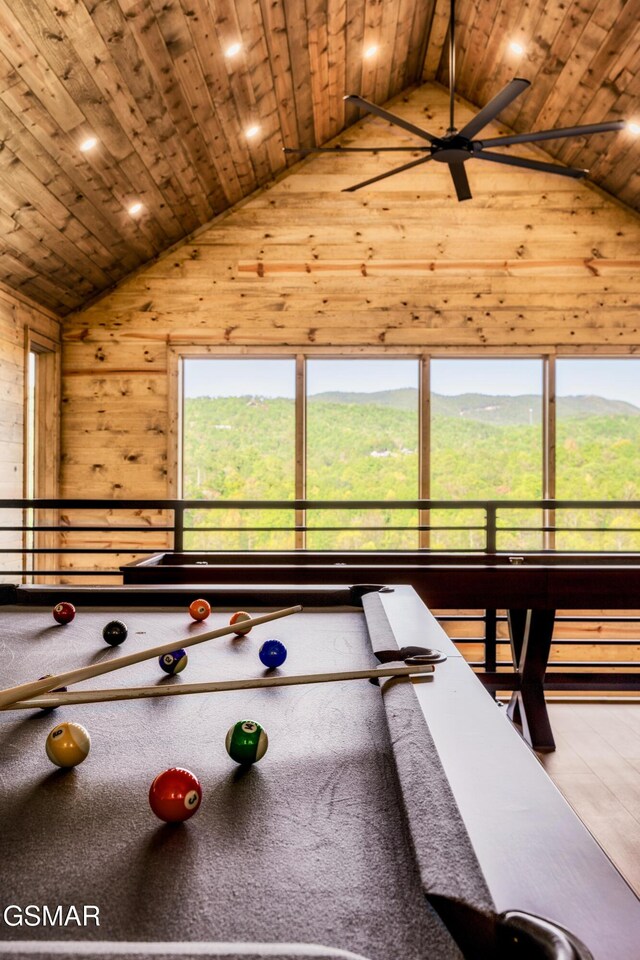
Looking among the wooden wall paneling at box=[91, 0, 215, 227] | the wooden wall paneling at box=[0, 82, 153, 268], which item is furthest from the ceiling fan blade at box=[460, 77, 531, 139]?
the wooden wall paneling at box=[0, 82, 153, 268]

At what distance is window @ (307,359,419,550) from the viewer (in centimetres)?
590

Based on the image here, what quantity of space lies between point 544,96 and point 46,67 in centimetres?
373

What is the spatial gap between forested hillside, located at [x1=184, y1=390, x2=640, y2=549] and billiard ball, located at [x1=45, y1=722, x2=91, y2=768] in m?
4.91

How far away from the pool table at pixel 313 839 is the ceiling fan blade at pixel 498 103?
2.70 meters

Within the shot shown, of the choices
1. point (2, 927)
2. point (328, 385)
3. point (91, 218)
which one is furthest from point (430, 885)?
point (328, 385)

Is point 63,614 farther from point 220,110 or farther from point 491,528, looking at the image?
point 220,110

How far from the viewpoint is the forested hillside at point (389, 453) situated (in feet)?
19.2

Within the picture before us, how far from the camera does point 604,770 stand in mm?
3008

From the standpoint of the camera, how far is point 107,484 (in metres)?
5.79

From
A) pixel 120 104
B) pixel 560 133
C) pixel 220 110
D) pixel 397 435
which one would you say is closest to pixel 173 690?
pixel 560 133

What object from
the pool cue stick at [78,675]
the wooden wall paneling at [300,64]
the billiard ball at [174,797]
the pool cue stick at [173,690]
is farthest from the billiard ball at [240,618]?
the wooden wall paneling at [300,64]

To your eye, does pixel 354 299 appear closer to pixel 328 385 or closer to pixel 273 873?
pixel 328 385

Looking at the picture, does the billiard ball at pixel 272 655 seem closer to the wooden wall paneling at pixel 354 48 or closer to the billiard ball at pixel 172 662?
the billiard ball at pixel 172 662

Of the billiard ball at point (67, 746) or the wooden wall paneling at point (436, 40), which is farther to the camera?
the wooden wall paneling at point (436, 40)
